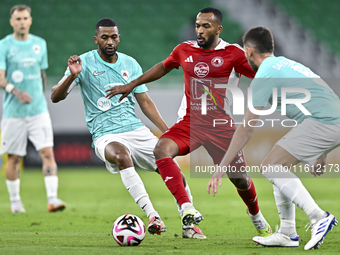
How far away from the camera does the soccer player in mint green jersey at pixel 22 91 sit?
8438mm

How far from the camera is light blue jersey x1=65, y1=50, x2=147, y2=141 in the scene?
609cm

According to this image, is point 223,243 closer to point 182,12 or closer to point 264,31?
point 264,31

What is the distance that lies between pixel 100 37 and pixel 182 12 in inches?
507

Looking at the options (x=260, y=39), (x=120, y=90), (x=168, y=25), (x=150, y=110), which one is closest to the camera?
(x=260, y=39)

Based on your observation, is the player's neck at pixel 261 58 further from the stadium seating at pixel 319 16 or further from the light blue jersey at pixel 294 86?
the stadium seating at pixel 319 16

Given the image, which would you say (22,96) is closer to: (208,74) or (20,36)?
(20,36)

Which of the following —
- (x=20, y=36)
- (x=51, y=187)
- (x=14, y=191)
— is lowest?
(x=14, y=191)

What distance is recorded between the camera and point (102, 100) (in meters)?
6.14

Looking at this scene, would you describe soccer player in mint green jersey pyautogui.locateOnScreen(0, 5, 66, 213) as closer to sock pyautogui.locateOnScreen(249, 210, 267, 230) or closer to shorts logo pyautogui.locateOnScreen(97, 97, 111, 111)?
shorts logo pyautogui.locateOnScreen(97, 97, 111, 111)

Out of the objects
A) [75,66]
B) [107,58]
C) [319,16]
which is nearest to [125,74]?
[107,58]

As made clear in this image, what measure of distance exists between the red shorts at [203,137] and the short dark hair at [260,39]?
1.17m

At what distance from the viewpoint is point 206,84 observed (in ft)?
18.4

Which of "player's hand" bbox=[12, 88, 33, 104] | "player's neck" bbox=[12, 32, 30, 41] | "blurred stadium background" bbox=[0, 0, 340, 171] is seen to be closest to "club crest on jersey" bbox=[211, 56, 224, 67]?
"player's hand" bbox=[12, 88, 33, 104]

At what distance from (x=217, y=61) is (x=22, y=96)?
3.69 m
